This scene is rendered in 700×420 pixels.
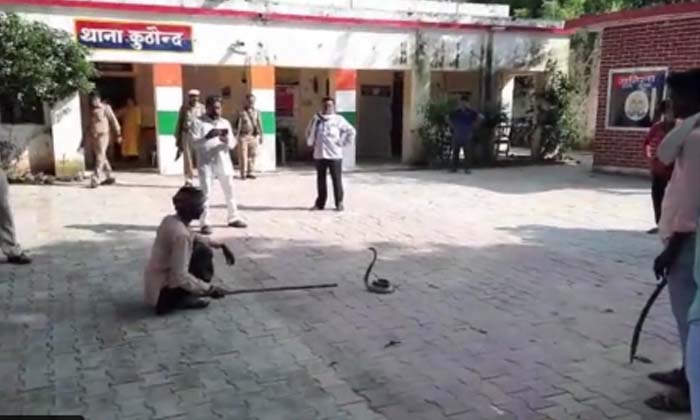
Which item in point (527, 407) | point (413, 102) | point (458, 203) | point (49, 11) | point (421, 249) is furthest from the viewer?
point (413, 102)

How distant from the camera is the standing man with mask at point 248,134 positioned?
12.2 metres

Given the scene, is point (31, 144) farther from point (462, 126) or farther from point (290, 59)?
point (462, 126)

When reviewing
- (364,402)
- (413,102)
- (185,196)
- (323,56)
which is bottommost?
(364,402)

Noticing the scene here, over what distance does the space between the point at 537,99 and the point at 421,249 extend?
10222 millimetres

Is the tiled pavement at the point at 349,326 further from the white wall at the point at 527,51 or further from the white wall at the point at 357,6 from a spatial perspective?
the white wall at the point at 527,51

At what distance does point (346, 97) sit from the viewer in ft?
46.2

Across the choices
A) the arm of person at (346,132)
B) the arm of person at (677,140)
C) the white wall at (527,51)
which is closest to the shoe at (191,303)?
the arm of person at (677,140)

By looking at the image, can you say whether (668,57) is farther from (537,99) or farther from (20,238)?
(20,238)

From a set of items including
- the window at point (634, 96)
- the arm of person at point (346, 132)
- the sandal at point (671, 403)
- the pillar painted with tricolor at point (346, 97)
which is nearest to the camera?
the sandal at point (671, 403)

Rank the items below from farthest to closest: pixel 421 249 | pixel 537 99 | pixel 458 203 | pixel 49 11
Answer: pixel 537 99 < pixel 49 11 < pixel 458 203 < pixel 421 249

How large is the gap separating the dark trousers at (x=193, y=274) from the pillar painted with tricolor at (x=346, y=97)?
8976mm

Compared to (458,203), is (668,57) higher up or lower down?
higher up

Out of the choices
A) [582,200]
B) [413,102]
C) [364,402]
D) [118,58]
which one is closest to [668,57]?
[582,200]

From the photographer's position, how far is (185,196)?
4.65 m
